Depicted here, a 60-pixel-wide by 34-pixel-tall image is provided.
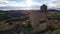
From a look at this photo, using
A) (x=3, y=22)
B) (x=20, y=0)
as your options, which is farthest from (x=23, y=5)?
(x=3, y=22)

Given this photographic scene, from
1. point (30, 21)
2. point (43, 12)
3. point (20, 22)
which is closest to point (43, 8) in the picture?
point (43, 12)

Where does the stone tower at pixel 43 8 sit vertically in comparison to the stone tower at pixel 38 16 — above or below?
above

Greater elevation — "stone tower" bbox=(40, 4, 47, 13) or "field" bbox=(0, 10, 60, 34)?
"stone tower" bbox=(40, 4, 47, 13)

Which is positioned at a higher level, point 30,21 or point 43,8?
point 43,8

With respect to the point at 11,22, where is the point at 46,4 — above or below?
above

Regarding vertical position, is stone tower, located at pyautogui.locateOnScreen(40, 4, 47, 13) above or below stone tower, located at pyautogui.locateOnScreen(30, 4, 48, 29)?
above

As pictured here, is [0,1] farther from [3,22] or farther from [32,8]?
[32,8]

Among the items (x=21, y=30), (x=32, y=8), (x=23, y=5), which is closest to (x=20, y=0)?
(x=23, y=5)

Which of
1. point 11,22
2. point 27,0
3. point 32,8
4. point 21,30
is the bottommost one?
point 21,30

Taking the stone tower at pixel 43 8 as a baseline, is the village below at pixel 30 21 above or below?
below

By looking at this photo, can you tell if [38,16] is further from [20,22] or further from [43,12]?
[20,22]
